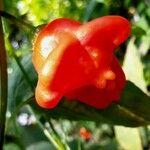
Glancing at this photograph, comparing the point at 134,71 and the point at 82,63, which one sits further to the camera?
the point at 134,71

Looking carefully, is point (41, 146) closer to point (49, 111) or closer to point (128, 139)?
point (128, 139)

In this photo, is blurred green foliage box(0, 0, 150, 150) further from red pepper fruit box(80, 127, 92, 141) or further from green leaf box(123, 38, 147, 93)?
red pepper fruit box(80, 127, 92, 141)

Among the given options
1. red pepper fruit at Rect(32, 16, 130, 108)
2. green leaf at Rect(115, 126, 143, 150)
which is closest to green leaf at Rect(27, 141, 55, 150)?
green leaf at Rect(115, 126, 143, 150)

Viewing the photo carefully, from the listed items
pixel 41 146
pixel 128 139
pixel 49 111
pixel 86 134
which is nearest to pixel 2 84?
pixel 49 111

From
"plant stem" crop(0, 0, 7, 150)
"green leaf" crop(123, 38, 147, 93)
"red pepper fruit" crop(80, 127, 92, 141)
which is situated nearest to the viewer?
"plant stem" crop(0, 0, 7, 150)

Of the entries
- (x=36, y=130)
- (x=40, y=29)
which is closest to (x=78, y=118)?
(x=40, y=29)

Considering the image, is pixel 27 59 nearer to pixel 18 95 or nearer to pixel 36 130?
pixel 18 95

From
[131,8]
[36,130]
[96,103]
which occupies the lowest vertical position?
[131,8]
